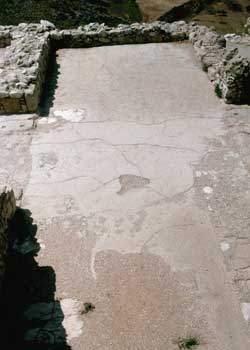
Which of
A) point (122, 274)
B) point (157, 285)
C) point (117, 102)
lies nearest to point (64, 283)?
point (122, 274)

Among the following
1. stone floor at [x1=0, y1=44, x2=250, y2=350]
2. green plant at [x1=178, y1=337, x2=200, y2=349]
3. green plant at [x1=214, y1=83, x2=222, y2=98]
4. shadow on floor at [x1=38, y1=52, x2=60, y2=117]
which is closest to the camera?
green plant at [x1=178, y1=337, x2=200, y2=349]

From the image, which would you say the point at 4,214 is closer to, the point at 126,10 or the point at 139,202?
the point at 139,202

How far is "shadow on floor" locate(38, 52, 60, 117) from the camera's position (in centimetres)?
721

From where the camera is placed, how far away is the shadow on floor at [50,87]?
23.7ft

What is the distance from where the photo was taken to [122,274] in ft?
14.5

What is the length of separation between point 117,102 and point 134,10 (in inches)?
864

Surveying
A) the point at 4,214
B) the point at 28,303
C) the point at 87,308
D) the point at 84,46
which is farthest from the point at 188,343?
the point at 84,46

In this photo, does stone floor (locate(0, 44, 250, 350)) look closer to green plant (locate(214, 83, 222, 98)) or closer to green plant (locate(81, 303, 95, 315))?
green plant (locate(81, 303, 95, 315))

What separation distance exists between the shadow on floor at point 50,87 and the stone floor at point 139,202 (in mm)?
137

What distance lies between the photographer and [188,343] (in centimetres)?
377

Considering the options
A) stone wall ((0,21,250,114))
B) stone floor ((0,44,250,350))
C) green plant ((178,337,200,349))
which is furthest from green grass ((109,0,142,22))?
green plant ((178,337,200,349))

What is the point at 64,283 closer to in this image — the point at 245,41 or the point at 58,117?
the point at 58,117

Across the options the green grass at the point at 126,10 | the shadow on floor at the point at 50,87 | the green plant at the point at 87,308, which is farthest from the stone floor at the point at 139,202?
the green grass at the point at 126,10

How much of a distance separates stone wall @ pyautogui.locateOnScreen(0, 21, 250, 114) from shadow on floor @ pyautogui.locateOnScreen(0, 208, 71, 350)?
302cm
